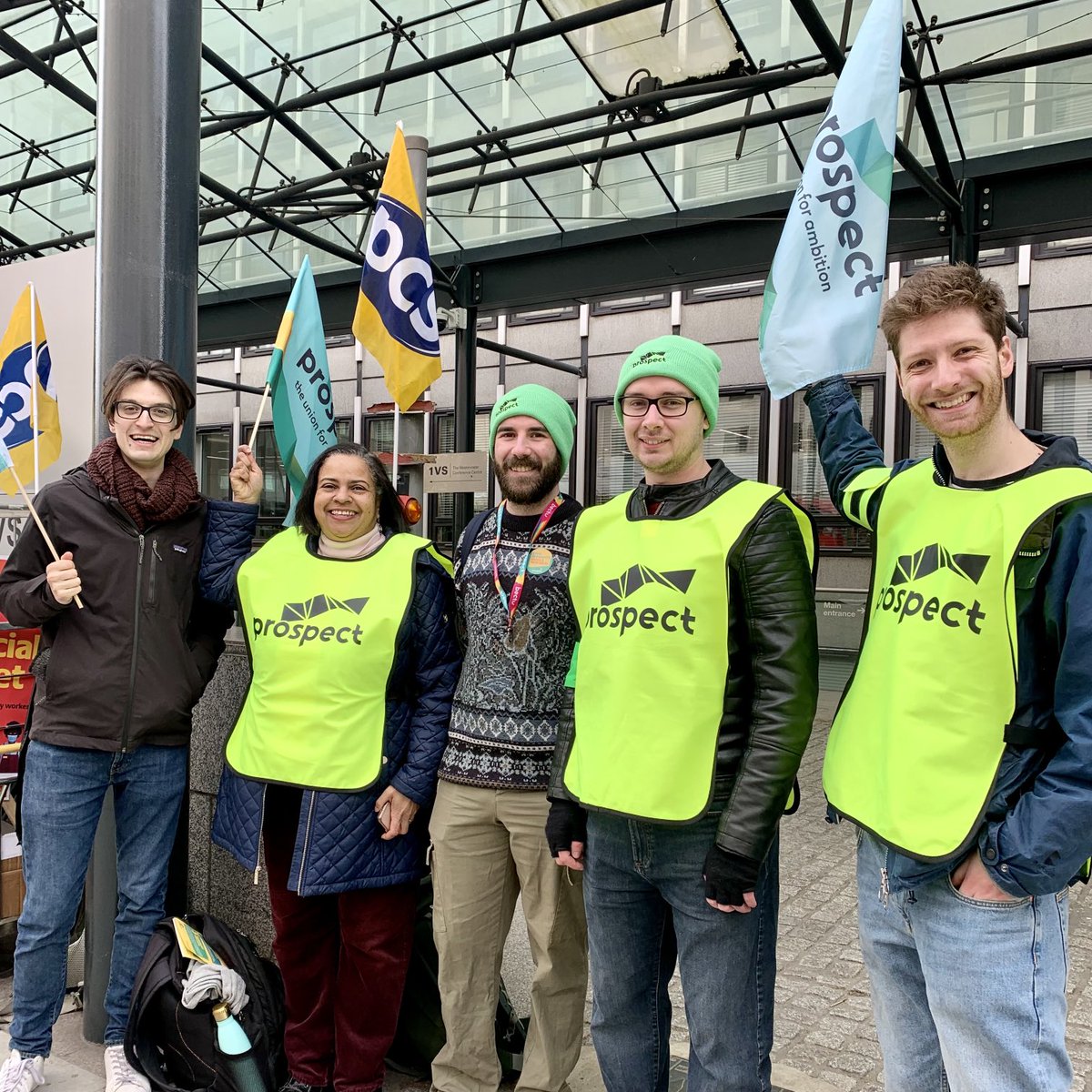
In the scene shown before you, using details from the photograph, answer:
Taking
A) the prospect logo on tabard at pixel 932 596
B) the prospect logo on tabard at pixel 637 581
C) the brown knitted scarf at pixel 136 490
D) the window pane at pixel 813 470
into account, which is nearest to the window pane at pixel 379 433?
the window pane at pixel 813 470

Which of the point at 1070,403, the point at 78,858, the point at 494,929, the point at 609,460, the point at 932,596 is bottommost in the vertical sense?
the point at 494,929

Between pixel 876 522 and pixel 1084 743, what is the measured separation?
0.64 meters

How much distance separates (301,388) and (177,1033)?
218 centimetres

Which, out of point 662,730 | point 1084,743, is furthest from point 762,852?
point 1084,743

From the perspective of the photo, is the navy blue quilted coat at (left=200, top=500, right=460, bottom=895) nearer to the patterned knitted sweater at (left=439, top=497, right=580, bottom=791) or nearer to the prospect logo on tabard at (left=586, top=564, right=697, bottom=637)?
the patterned knitted sweater at (left=439, top=497, right=580, bottom=791)

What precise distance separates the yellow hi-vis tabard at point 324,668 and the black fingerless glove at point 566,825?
24.3 inches

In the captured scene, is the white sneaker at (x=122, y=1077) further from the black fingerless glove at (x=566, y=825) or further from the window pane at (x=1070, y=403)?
the window pane at (x=1070, y=403)

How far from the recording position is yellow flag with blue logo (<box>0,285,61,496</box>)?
11.6 ft

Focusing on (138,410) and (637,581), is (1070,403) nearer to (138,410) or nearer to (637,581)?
(637,581)

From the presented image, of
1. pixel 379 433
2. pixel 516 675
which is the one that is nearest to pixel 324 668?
pixel 516 675

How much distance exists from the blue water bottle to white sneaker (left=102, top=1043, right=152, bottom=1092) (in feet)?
1.08

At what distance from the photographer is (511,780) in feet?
8.97

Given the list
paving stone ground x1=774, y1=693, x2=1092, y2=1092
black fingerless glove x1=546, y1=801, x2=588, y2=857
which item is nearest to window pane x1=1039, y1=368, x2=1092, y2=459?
paving stone ground x1=774, y1=693, x2=1092, y2=1092

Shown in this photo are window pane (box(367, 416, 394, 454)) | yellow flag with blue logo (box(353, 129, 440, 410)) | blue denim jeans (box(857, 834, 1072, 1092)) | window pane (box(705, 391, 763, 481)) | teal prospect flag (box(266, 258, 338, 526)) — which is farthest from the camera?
window pane (box(367, 416, 394, 454))
